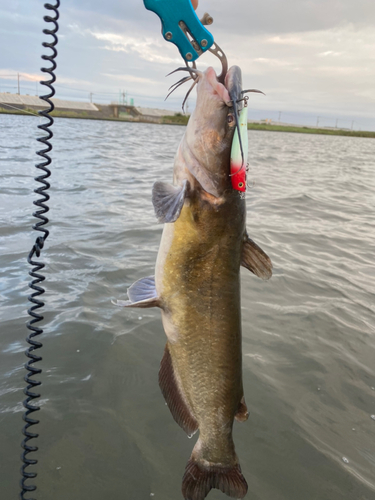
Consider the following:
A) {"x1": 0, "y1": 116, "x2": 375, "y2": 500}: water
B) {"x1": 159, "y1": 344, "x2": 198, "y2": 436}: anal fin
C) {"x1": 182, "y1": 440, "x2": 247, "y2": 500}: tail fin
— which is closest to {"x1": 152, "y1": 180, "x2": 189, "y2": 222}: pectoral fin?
{"x1": 159, "y1": 344, "x2": 198, "y2": 436}: anal fin

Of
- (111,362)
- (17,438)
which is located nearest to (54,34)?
(17,438)

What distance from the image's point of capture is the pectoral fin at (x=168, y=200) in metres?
1.81

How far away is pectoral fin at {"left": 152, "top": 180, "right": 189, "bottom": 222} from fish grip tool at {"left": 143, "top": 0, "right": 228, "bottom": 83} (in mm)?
603

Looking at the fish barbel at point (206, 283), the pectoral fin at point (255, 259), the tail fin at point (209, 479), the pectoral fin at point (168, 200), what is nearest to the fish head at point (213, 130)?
the fish barbel at point (206, 283)

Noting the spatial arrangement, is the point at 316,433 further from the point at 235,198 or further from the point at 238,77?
the point at 238,77

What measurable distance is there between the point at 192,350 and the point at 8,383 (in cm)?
220

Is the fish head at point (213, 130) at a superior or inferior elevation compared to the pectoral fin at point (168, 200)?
superior

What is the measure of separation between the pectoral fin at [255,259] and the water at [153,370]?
1763 millimetres

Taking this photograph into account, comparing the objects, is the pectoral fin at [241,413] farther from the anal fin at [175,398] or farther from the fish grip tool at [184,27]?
the fish grip tool at [184,27]

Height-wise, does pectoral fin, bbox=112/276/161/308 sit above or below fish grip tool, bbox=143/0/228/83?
below

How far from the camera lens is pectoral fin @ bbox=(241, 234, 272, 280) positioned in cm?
214

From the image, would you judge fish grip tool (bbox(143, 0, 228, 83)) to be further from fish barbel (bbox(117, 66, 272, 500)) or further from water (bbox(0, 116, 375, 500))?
water (bbox(0, 116, 375, 500))

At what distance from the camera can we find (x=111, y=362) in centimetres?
391

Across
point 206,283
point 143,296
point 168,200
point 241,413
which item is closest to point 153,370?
point 241,413
